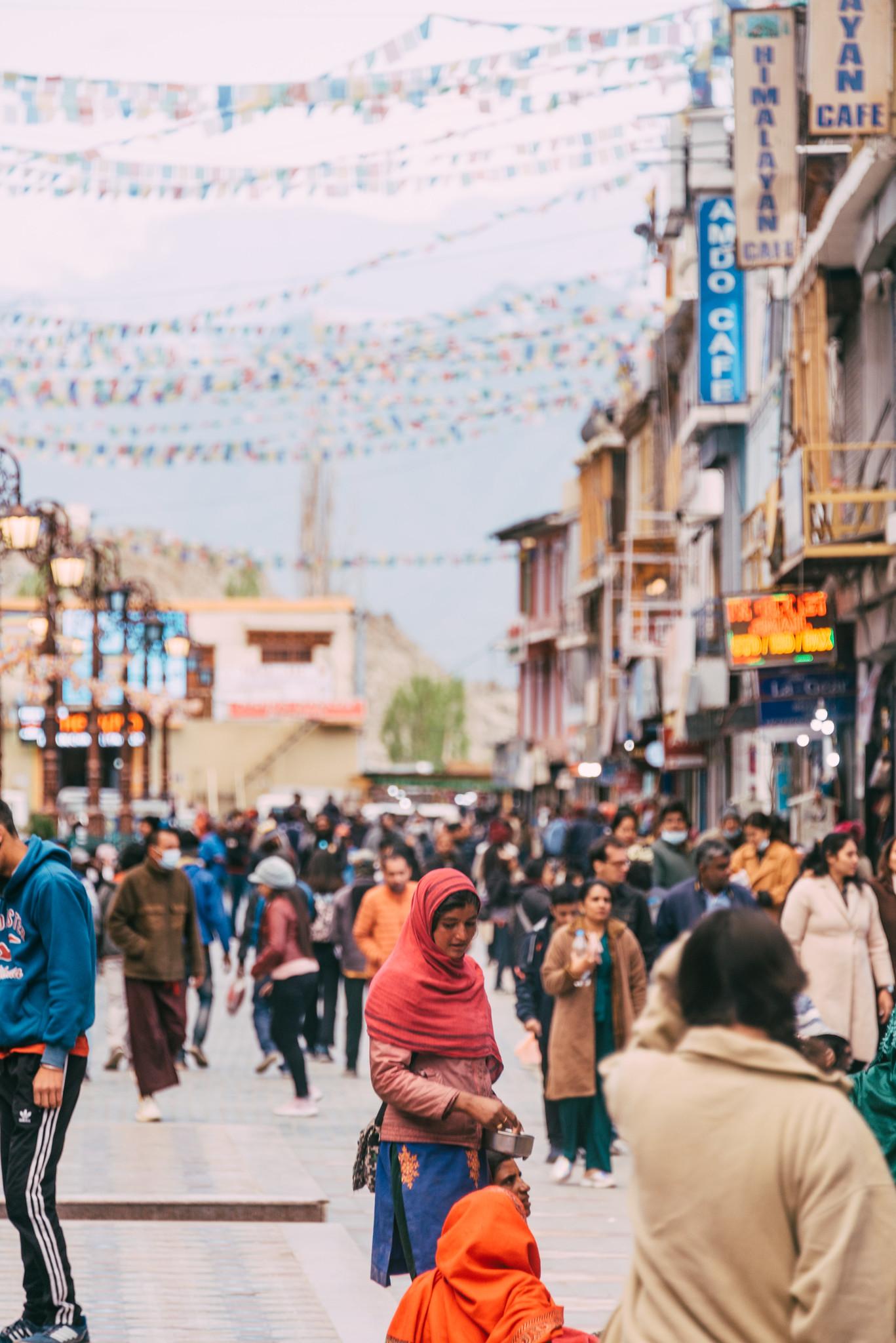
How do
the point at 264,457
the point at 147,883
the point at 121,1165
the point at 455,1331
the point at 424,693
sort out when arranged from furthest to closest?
1. the point at 424,693
2. the point at 264,457
3. the point at 147,883
4. the point at 121,1165
5. the point at 455,1331

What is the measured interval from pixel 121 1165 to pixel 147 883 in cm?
305

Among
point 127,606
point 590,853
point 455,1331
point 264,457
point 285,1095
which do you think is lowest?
point 285,1095

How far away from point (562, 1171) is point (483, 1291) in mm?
6433

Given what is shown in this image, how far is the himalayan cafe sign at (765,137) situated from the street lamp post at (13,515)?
7.14 metres

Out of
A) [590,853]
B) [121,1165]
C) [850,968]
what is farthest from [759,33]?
[121,1165]

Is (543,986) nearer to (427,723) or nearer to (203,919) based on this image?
(203,919)

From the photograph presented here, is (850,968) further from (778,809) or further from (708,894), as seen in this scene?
(778,809)

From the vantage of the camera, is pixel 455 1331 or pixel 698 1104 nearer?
pixel 698 1104

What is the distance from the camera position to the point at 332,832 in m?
28.8

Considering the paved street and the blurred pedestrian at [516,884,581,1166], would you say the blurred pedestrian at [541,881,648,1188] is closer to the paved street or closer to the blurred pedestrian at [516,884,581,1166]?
the blurred pedestrian at [516,884,581,1166]

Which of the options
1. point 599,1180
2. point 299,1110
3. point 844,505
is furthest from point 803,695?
point 599,1180

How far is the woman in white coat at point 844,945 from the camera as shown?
37.3 feet

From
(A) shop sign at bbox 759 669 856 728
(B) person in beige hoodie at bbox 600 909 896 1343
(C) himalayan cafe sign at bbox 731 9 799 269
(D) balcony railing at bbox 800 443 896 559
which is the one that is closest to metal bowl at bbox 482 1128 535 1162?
(B) person in beige hoodie at bbox 600 909 896 1343

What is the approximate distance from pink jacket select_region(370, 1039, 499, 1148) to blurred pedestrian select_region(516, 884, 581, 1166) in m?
5.19
